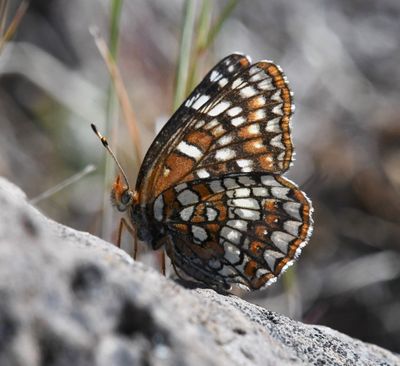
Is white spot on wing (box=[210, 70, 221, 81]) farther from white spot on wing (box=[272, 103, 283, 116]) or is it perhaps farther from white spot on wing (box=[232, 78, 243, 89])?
white spot on wing (box=[272, 103, 283, 116])

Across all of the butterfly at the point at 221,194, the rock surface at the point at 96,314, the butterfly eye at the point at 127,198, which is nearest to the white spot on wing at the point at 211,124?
the butterfly at the point at 221,194

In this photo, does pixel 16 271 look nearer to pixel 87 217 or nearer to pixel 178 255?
pixel 178 255

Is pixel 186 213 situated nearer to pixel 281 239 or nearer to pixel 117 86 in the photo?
pixel 281 239

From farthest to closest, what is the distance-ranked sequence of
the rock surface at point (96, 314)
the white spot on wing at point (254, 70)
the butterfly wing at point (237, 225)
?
the white spot on wing at point (254, 70) → the butterfly wing at point (237, 225) → the rock surface at point (96, 314)

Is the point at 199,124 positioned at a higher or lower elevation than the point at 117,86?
higher

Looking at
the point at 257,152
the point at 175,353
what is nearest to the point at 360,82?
the point at 257,152

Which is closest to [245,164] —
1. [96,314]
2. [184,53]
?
[184,53]

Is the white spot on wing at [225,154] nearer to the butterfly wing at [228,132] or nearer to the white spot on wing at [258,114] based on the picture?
the butterfly wing at [228,132]
